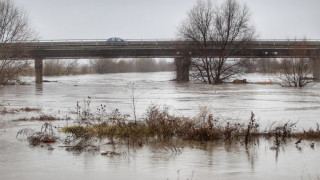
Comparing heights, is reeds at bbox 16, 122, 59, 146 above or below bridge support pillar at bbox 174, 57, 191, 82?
below

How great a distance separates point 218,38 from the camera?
6494 centimetres

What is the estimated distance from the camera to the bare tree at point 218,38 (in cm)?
6388

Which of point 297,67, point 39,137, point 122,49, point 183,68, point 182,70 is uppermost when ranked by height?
point 122,49

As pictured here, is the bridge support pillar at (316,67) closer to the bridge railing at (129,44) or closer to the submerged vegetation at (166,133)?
the bridge railing at (129,44)

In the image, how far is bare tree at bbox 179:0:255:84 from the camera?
63.9m

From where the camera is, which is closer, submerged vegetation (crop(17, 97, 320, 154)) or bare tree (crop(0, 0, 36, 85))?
submerged vegetation (crop(17, 97, 320, 154))

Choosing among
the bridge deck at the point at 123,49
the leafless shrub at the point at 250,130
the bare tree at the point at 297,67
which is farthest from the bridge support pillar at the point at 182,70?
the leafless shrub at the point at 250,130

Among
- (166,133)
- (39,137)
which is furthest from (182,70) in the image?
(39,137)

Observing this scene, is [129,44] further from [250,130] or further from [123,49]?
[250,130]

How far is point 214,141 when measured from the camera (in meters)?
15.5

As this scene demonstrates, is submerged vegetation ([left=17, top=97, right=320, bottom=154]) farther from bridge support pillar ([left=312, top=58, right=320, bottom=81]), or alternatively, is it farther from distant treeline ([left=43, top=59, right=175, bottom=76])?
distant treeline ([left=43, top=59, right=175, bottom=76])

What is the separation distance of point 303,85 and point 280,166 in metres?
46.3

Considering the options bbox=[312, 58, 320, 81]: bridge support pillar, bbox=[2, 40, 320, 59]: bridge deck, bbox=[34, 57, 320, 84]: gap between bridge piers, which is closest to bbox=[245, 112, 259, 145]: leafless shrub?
bbox=[34, 57, 320, 84]: gap between bridge piers

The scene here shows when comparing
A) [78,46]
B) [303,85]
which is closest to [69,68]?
[78,46]
